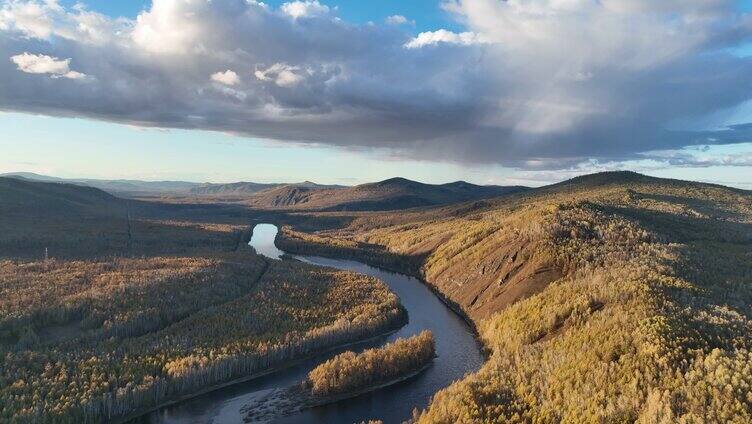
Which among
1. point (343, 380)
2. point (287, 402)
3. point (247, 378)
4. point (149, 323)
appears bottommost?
point (287, 402)

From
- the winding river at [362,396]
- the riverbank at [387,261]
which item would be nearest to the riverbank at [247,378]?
the winding river at [362,396]

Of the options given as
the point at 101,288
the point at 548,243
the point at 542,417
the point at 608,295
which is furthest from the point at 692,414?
the point at 101,288

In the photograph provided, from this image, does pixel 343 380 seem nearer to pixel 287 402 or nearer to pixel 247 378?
pixel 287 402

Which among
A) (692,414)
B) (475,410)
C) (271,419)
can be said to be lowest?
Result: (271,419)

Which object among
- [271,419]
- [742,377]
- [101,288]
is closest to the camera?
[742,377]

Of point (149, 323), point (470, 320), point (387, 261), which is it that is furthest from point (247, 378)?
point (387, 261)

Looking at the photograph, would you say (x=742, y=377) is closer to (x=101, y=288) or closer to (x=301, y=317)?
(x=301, y=317)
